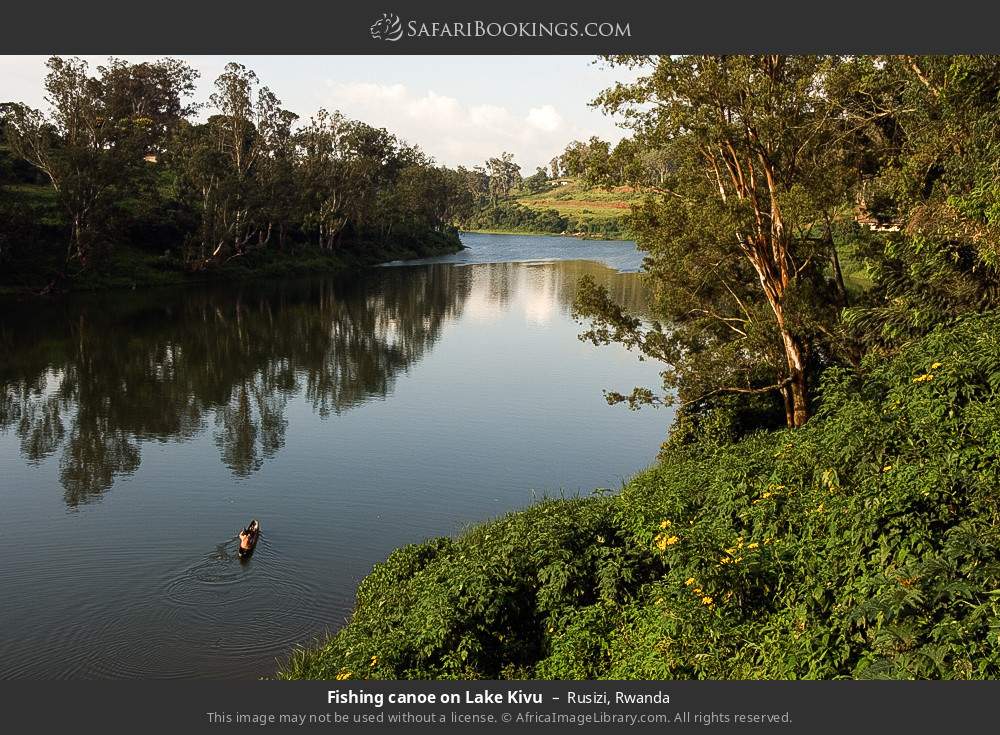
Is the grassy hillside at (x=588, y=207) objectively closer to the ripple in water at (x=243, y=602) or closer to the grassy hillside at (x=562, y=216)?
the grassy hillside at (x=562, y=216)

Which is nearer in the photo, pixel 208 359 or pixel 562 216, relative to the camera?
pixel 208 359

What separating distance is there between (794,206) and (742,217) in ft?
3.69

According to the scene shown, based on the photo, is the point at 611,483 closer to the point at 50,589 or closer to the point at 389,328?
the point at 50,589

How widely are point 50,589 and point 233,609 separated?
3.61 metres

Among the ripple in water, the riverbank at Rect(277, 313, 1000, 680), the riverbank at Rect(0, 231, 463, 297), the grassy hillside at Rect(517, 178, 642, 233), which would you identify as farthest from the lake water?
the grassy hillside at Rect(517, 178, 642, 233)

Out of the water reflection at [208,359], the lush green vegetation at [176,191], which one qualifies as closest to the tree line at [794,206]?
the water reflection at [208,359]

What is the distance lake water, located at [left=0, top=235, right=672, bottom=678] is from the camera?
15.4m

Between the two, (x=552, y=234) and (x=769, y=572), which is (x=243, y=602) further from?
(x=552, y=234)

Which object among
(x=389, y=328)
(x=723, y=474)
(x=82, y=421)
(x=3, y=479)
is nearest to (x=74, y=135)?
(x=389, y=328)

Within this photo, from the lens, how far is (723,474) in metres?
13.7

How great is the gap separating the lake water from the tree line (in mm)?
4336

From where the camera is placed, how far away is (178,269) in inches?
2633

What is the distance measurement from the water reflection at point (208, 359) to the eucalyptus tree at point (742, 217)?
1181 cm

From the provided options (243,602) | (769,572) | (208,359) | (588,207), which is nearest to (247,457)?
(243,602)
